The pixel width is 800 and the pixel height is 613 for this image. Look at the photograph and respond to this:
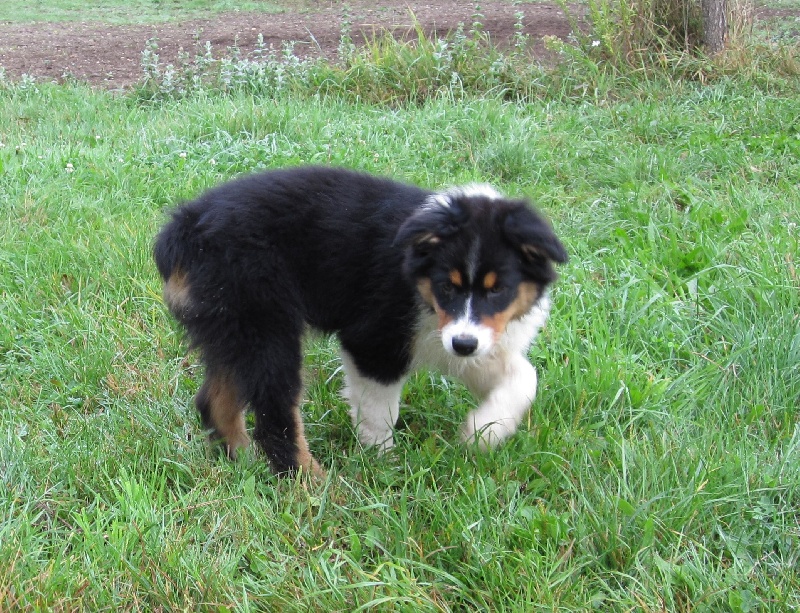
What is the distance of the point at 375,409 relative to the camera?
3.50m

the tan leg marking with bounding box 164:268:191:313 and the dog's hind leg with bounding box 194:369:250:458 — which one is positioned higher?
the tan leg marking with bounding box 164:268:191:313

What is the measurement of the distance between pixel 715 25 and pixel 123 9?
10737 millimetres

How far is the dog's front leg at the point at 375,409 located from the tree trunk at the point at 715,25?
6040 mm

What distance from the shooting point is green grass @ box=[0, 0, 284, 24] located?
13789mm

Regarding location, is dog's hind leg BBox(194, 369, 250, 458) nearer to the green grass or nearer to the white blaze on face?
the white blaze on face

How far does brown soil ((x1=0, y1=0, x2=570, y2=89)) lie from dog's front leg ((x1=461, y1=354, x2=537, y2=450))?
21.1 ft

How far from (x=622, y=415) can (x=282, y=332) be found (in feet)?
4.67

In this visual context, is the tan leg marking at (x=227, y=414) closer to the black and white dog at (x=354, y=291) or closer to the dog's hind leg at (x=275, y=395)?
the black and white dog at (x=354, y=291)

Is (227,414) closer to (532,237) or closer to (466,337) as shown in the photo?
(466,337)

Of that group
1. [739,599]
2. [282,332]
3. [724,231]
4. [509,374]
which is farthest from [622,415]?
[724,231]

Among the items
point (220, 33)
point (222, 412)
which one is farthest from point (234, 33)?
point (222, 412)

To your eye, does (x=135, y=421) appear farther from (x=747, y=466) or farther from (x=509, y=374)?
(x=747, y=466)

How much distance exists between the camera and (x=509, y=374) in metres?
3.43

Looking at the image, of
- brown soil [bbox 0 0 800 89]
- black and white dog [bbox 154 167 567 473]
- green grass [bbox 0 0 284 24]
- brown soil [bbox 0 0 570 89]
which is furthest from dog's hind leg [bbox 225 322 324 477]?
green grass [bbox 0 0 284 24]
